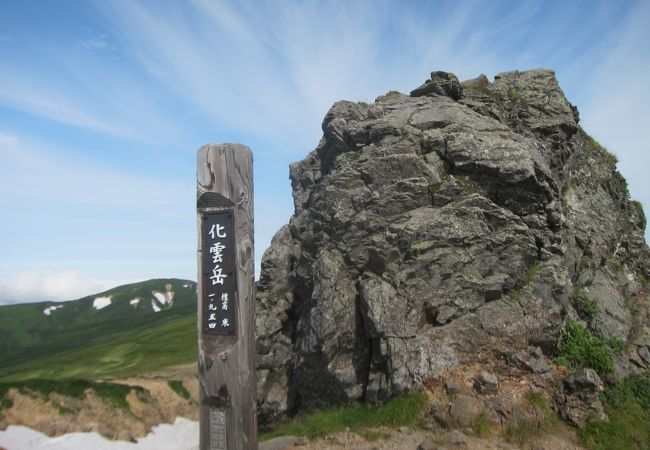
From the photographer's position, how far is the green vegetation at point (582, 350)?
58.8 ft

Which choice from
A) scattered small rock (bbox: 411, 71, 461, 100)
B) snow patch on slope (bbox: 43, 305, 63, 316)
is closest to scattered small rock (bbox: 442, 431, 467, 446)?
scattered small rock (bbox: 411, 71, 461, 100)

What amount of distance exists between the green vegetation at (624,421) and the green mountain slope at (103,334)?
38.0m

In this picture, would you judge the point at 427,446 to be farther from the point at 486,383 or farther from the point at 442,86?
the point at 442,86

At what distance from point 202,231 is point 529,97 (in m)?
28.6

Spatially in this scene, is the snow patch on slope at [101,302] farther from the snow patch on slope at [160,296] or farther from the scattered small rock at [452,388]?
the scattered small rock at [452,388]

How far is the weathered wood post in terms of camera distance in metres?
7.65

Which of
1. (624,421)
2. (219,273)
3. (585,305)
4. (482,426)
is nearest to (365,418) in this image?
(482,426)

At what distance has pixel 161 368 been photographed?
42969 mm

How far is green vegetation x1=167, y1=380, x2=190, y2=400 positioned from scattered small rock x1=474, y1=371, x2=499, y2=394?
24.8 meters

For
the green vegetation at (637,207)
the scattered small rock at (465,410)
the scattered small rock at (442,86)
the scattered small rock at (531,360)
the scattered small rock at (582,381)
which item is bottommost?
the scattered small rock at (465,410)

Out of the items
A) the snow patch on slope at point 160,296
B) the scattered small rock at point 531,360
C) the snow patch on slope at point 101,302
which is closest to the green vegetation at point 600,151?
the scattered small rock at point 531,360

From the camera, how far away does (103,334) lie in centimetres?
9462

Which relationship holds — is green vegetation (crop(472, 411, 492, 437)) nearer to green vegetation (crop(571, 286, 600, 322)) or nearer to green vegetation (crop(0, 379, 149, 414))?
green vegetation (crop(571, 286, 600, 322))

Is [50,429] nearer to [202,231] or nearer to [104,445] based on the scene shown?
[104,445]
